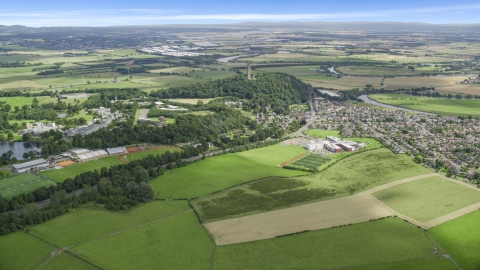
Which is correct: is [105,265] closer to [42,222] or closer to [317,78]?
[42,222]

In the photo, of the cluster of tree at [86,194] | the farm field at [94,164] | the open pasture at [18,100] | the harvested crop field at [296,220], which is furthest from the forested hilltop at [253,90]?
the harvested crop field at [296,220]

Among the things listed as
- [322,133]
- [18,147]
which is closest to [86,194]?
[18,147]

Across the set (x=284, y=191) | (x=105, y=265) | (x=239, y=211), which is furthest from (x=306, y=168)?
(x=105, y=265)

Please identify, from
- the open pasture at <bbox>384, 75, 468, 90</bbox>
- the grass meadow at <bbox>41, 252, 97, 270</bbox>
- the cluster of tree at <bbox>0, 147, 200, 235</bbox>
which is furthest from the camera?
the open pasture at <bbox>384, 75, 468, 90</bbox>

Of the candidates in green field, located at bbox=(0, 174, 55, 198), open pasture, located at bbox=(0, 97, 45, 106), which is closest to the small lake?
green field, located at bbox=(0, 174, 55, 198)

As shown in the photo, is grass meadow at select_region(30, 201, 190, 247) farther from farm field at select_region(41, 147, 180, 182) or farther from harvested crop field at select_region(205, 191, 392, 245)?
farm field at select_region(41, 147, 180, 182)

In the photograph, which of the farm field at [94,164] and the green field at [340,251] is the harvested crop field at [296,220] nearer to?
the green field at [340,251]
